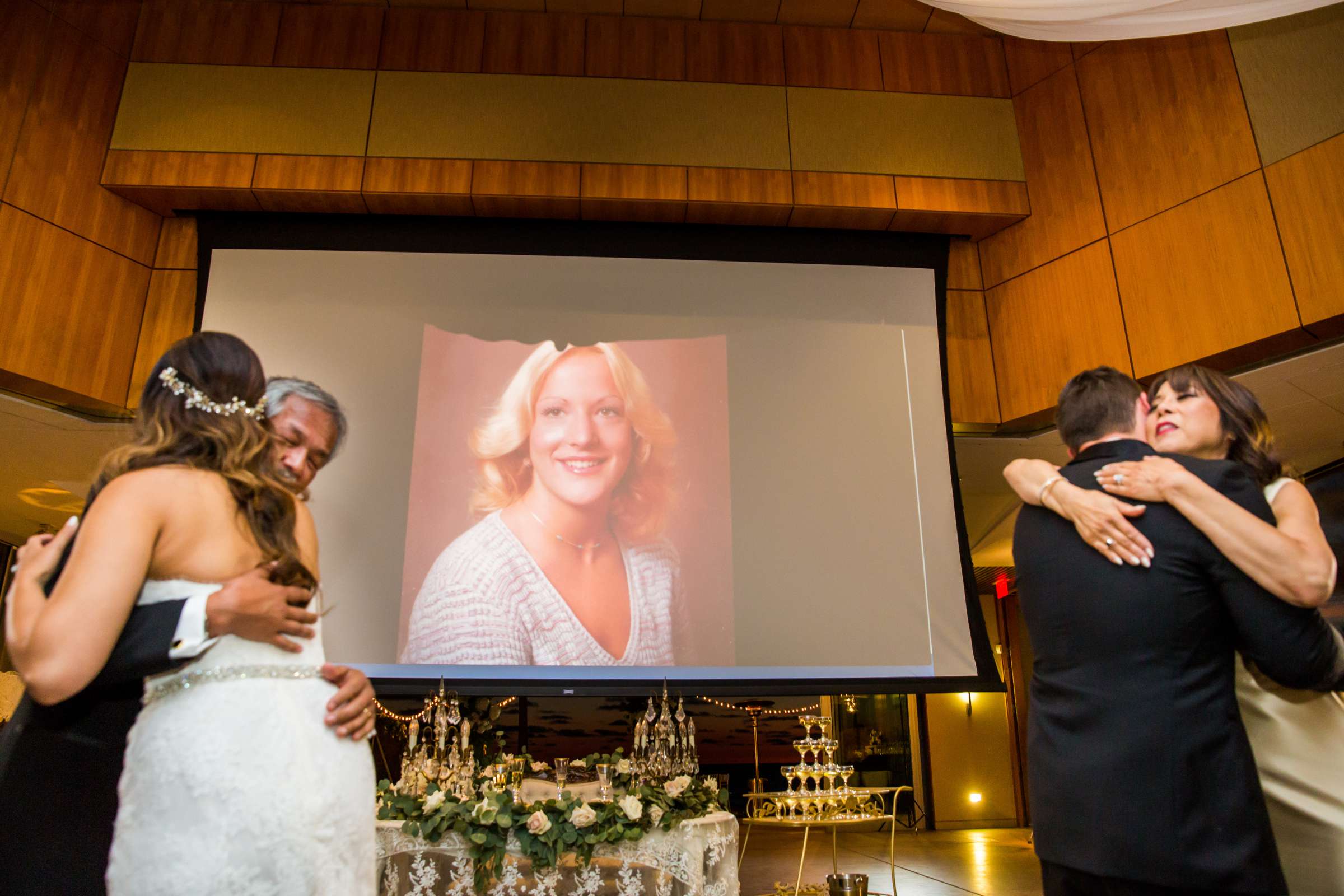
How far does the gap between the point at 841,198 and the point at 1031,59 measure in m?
1.63

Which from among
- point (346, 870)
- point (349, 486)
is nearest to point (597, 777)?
point (349, 486)

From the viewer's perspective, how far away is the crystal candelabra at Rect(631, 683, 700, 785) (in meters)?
3.63

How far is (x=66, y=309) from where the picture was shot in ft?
14.4

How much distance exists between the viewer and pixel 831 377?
15.7ft

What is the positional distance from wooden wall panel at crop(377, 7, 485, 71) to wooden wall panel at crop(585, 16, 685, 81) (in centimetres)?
69

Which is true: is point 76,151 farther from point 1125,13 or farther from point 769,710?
point 769,710

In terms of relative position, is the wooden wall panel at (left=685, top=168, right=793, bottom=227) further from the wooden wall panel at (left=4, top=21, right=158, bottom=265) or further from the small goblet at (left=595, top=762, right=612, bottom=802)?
the wooden wall panel at (left=4, top=21, right=158, bottom=265)

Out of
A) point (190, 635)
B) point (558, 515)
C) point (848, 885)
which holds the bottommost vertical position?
point (848, 885)

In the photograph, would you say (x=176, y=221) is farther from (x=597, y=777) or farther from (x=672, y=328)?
(x=597, y=777)

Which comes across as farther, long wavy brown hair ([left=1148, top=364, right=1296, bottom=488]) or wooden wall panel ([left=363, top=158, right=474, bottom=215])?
wooden wall panel ([left=363, top=158, right=474, bottom=215])

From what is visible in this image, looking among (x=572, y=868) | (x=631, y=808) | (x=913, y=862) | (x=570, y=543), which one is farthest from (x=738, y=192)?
(x=913, y=862)

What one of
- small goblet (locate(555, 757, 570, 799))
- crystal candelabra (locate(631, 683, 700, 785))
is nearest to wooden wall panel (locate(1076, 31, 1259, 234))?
crystal candelabra (locate(631, 683, 700, 785))

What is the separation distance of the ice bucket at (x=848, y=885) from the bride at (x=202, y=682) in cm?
357

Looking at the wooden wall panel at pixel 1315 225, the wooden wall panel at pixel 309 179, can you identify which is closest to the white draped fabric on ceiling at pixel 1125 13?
the wooden wall panel at pixel 1315 225
